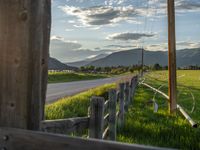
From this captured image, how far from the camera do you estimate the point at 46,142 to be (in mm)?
2143

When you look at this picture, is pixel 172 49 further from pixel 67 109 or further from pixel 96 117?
pixel 96 117

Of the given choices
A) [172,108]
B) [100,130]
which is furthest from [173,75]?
[100,130]

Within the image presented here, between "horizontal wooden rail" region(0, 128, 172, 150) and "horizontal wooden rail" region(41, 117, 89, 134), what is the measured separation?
24.0 inches

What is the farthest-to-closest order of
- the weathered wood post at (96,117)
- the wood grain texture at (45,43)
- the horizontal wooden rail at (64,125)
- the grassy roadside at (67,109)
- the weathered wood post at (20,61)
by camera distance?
the grassy roadside at (67,109) → the weathered wood post at (96,117) → the horizontal wooden rail at (64,125) → the wood grain texture at (45,43) → the weathered wood post at (20,61)

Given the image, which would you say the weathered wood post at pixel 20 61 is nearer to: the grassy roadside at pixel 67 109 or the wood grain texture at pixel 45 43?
the wood grain texture at pixel 45 43

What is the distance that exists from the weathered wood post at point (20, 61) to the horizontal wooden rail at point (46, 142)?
0.30 ft

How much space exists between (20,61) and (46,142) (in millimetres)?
534

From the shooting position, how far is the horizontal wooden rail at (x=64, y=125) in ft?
10.1

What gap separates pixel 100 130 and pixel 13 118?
5.77ft

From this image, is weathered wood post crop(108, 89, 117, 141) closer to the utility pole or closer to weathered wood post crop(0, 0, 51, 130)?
weathered wood post crop(0, 0, 51, 130)

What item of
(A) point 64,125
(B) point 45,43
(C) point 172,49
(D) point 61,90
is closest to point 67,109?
(C) point 172,49

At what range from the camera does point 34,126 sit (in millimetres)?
2389

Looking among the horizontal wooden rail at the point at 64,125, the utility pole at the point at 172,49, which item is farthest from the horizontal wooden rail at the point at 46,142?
the utility pole at the point at 172,49

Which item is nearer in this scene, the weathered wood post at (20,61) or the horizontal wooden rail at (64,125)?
the weathered wood post at (20,61)
